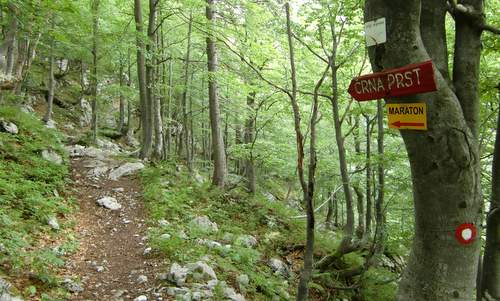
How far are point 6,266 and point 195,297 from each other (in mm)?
2347

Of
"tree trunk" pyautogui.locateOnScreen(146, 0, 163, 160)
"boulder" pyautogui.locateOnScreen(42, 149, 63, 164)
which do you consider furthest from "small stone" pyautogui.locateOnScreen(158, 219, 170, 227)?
"tree trunk" pyautogui.locateOnScreen(146, 0, 163, 160)

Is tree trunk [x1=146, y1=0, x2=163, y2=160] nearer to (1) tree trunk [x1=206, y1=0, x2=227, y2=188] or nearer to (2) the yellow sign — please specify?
(1) tree trunk [x1=206, y1=0, x2=227, y2=188]

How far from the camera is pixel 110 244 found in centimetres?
659

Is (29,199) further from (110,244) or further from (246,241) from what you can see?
(246,241)

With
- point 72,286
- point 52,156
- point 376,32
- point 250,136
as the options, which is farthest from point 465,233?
point 250,136

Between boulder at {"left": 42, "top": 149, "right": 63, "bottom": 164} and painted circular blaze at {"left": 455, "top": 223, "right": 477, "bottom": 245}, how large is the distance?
10002mm

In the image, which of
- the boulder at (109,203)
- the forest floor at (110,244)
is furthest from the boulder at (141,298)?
the boulder at (109,203)

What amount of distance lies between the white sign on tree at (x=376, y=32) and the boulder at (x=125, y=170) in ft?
31.0

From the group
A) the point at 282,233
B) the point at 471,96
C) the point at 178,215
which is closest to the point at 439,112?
the point at 471,96

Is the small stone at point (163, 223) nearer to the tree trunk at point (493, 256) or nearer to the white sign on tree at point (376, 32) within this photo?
the tree trunk at point (493, 256)

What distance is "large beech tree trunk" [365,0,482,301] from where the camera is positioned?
2.34m

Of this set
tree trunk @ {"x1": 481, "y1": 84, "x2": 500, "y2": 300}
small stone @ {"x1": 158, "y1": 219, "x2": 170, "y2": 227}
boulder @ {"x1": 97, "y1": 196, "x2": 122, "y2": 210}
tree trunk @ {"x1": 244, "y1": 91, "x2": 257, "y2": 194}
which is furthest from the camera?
tree trunk @ {"x1": 244, "y1": 91, "x2": 257, "y2": 194}

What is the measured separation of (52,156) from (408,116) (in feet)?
33.5

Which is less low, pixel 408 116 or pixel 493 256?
pixel 408 116
